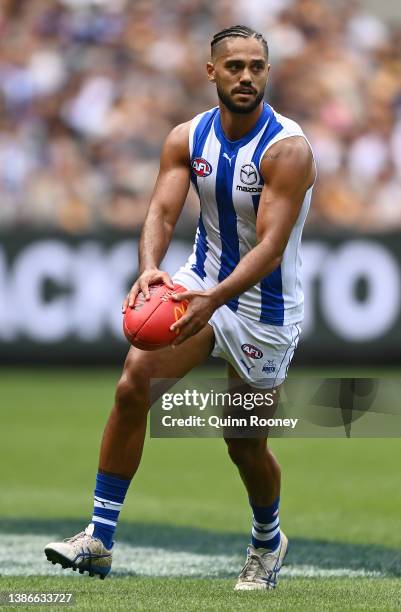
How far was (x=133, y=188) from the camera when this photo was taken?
47.9ft

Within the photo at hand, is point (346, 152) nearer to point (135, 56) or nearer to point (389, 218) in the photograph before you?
point (389, 218)

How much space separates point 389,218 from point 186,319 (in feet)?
33.0

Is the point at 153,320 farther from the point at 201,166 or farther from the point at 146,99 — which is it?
the point at 146,99

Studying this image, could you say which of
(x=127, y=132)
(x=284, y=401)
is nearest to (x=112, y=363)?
(x=127, y=132)

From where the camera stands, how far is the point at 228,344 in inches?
221

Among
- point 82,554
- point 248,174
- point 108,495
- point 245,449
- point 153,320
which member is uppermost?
point 248,174

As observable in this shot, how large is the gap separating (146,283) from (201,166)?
0.66 meters

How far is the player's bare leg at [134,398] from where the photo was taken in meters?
5.27

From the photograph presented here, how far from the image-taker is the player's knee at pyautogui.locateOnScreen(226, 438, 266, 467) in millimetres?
5648

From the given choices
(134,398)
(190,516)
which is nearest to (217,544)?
(190,516)

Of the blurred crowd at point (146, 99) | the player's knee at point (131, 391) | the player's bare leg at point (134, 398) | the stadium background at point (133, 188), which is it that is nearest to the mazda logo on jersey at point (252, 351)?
the player's bare leg at point (134, 398)

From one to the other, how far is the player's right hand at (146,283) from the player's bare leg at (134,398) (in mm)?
228

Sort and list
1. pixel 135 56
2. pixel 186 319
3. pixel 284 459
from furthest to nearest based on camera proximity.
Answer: pixel 135 56 < pixel 284 459 < pixel 186 319

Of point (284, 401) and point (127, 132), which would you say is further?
point (127, 132)
